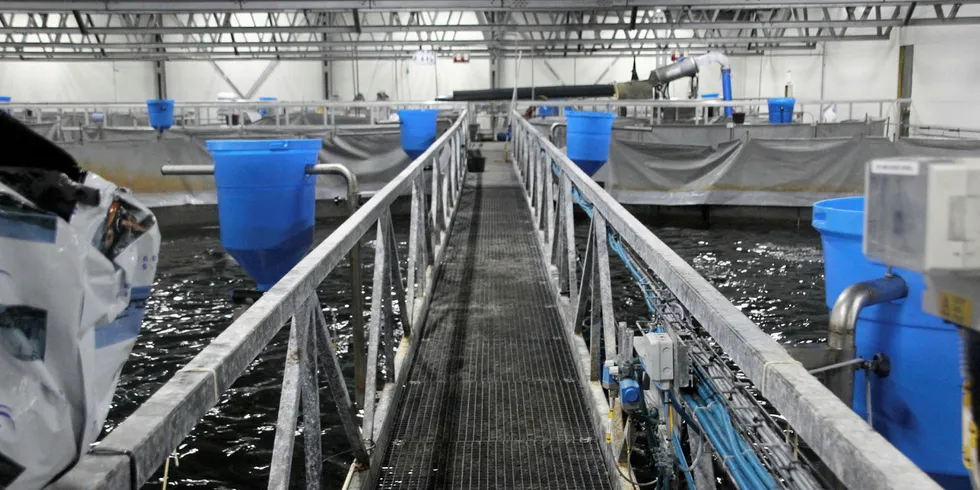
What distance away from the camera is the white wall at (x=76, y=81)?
25.9m

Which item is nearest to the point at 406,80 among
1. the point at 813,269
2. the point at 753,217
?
the point at 753,217

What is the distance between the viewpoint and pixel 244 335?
151 centimetres

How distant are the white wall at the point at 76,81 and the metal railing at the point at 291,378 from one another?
2606cm

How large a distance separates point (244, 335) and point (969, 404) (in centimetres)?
123

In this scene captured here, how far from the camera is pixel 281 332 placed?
6.30 metres

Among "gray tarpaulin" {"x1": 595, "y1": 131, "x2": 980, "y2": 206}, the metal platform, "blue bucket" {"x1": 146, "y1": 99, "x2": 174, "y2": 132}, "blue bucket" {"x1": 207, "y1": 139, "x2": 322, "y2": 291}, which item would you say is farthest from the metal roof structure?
"blue bucket" {"x1": 207, "y1": 139, "x2": 322, "y2": 291}

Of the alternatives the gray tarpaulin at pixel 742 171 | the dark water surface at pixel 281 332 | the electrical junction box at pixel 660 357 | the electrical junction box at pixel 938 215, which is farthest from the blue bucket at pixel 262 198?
the gray tarpaulin at pixel 742 171

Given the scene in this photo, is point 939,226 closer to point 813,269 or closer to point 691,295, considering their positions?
point 691,295

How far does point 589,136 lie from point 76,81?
24347mm

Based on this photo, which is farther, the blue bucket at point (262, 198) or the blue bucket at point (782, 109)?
the blue bucket at point (782, 109)

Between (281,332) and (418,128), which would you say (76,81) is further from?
(281,332)

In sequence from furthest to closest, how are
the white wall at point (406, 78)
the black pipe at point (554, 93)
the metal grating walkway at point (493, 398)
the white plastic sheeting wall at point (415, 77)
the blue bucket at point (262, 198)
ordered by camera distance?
the white wall at point (406, 78) → the white plastic sheeting wall at point (415, 77) → the black pipe at point (554, 93) → the blue bucket at point (262, 198) → the metal grating walkway at point (493, 398)

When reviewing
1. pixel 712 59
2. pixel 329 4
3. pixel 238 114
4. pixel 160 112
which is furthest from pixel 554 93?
pixel 160 112

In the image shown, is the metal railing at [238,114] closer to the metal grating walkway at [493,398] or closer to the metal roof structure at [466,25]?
the metal roof structure at [466,25]
